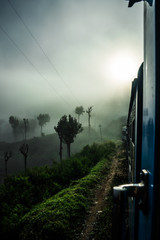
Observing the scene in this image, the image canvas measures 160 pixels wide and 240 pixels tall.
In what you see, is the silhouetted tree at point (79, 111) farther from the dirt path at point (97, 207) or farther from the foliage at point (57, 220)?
the foliage at point (57, 220)

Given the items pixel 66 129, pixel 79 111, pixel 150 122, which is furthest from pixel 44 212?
pixel 79 111

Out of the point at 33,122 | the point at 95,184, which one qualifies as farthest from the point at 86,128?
the point at 95,184

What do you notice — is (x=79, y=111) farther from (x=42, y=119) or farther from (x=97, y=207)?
(x=97, y=207)

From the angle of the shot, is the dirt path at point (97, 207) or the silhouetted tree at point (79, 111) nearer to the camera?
the dirt path at point (97, 207)

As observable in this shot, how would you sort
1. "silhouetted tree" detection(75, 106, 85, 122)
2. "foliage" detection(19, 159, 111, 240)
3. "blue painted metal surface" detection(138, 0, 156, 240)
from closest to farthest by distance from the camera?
"blue painted metal surface" detection(138, 0, 156, 240)
"foliage" detection(19, 159, 111, 240)
"silhouetted tree" detection(75, 106, 85, 122)

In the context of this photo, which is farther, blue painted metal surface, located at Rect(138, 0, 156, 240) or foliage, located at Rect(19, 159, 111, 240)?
foliage, located at Rect(19, 159, 111, 240)

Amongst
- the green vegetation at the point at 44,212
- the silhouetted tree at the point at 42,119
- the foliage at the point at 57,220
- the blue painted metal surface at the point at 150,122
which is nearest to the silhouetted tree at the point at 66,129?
the green vegetation at the point at 44,212

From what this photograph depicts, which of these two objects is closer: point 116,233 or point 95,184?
point 116,233

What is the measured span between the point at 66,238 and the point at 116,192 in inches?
175

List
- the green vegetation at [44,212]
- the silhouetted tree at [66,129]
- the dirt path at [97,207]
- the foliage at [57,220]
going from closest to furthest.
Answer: the foliage at [57,220], the green vegetation at [44,212], the dirt path at [97,207], the silhouetted tree at [66,129]

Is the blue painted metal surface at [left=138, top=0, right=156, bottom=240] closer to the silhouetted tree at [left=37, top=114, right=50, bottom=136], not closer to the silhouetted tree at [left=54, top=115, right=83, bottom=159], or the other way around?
the silhouetted tree at [left=54, top=115, right=83, bottom=159]

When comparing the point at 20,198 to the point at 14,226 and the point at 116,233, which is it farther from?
the point at 116,233

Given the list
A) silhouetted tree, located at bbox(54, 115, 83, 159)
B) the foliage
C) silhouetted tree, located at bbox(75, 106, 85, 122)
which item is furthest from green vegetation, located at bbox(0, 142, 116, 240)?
silhouetted tree, located at bbox(75, 106, 85, 122)

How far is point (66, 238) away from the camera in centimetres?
412
